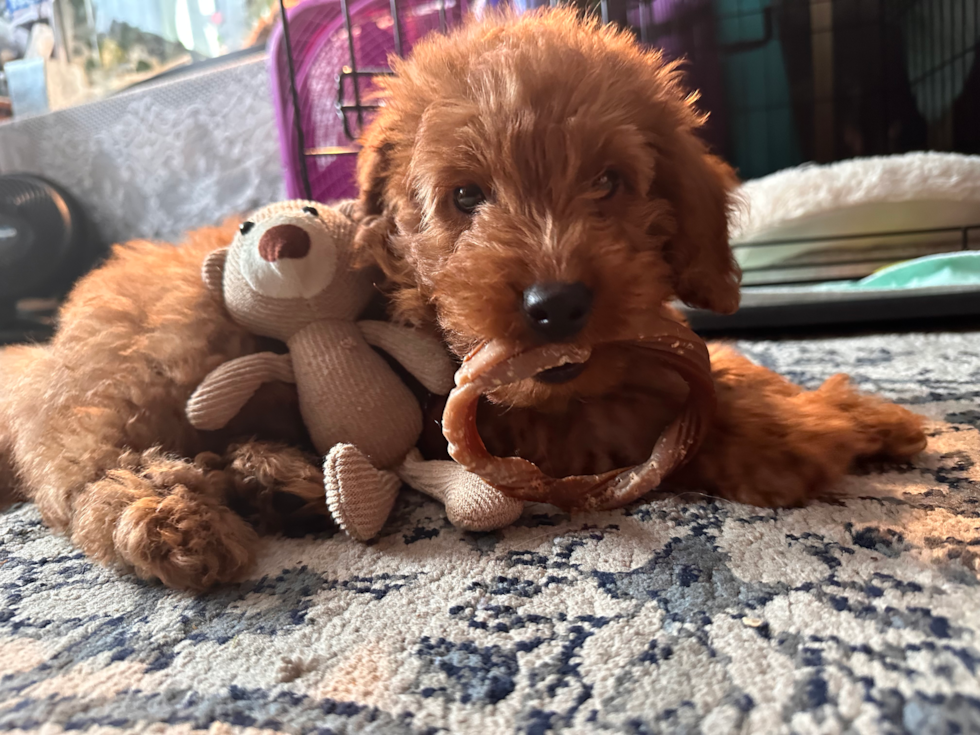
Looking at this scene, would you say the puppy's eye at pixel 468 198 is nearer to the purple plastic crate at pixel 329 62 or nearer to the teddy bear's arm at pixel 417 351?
the teddy bear's arm at pixel 417 351

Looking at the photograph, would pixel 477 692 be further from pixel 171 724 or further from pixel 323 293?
pixel 323 293

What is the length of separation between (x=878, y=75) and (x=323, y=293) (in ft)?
9.41

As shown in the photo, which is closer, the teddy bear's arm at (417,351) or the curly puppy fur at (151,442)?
the curly puppy fur at (151,442)

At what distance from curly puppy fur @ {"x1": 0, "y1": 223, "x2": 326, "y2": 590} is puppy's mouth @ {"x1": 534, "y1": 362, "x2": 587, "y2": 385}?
387 mm

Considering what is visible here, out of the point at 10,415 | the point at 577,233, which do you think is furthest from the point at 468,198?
the point at 10,415

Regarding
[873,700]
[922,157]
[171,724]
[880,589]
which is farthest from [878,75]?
[171,724]

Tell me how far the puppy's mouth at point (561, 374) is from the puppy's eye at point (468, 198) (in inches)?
11.0

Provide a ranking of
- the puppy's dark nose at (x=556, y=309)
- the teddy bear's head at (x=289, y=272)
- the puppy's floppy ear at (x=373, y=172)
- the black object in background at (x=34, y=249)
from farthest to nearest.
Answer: the black object in background at (x=34, y=249), the puppy's floppy ear at (x=373, y=172), the teddy bear's head at (x=289, y=272), the puppy's dark nose at (x=556, y=309)

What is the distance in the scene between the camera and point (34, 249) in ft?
10.6

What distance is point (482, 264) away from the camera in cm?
92

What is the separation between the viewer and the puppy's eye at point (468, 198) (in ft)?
3.38

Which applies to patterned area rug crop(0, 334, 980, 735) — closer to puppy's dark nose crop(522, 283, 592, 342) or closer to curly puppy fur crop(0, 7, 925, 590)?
curly puppy fur crop(0, 7, 925, 590)

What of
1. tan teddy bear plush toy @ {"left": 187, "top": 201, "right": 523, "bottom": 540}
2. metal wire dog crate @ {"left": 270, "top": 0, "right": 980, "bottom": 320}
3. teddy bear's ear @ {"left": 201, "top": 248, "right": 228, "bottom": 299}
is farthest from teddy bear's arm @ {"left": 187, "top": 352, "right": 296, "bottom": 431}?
metal wire dog crate @ {"left": 270, "top": 0, "right": 980, "bottom": 320}

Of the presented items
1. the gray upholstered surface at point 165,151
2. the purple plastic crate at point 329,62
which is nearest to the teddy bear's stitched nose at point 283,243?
the purple plastic crate at point 329,62
